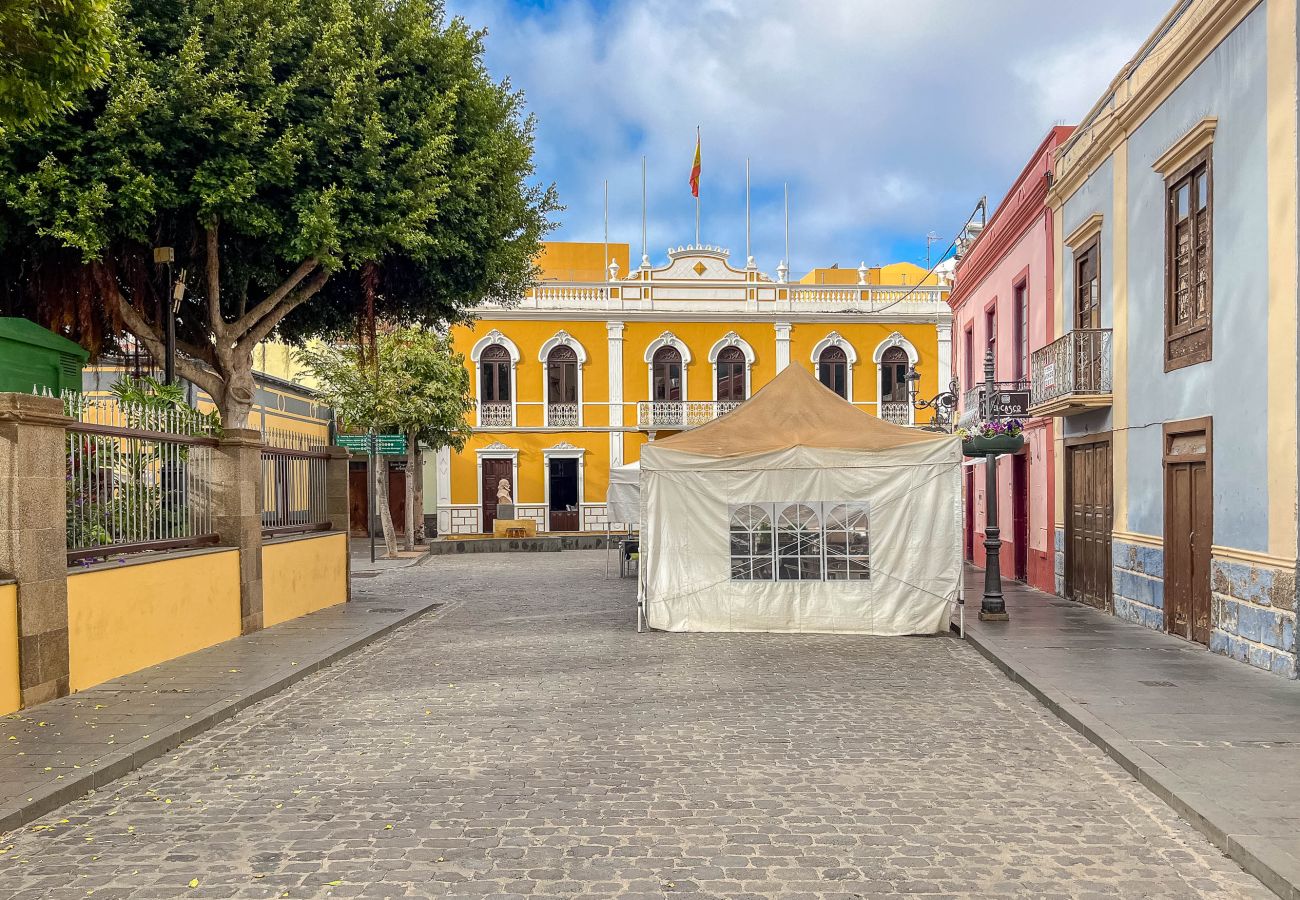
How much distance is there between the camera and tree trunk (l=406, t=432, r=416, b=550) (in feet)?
90.1

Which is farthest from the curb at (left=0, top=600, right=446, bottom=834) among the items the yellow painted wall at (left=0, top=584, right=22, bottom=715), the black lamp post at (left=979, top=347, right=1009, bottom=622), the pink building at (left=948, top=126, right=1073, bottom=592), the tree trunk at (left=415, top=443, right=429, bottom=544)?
the tree trunk at (left=415, top=443, right=429, bottom=544)

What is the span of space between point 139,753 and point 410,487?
73.7 feet

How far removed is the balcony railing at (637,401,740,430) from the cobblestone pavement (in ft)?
81.5

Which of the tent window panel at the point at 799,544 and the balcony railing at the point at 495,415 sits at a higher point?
the balcony railing at the point at 495,415

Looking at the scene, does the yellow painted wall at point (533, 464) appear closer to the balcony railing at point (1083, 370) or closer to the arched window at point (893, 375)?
the arched window at point (893, 375)

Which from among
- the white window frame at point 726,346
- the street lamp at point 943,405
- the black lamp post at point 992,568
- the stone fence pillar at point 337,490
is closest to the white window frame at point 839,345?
the white window frame at point 726,346

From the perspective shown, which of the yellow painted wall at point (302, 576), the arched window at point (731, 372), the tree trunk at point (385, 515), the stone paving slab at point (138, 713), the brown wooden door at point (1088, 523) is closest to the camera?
the stone paving slab at point (138, 713)

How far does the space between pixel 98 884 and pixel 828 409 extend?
10.4 m

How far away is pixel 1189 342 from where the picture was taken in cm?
1077

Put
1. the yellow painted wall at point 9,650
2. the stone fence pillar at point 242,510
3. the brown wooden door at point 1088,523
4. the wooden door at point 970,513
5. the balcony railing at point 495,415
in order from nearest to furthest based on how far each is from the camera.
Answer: the yellow painted wall at point 9,650 → the stone fence pillar at point 242,510 → the brown wooden door at point 1088,523 → the wooden door at point 970,513 → the balcony railing at point 495,415

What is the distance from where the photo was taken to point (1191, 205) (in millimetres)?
10805

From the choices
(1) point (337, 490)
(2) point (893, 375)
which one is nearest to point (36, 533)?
(1) point (337, 490)

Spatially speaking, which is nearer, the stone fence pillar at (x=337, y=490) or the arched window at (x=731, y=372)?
the stone fence pillar at (x=337, y=490)

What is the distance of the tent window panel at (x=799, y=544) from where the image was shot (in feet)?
40.4
